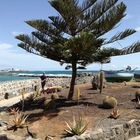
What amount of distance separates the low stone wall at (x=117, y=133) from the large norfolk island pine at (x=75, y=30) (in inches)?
190

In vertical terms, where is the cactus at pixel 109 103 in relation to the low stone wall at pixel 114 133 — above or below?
above

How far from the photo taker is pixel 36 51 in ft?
62.8

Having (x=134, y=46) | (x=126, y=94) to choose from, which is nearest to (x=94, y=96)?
(x=126, y=94)

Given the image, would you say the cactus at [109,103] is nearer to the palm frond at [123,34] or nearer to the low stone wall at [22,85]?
the palm frond at [123,34]

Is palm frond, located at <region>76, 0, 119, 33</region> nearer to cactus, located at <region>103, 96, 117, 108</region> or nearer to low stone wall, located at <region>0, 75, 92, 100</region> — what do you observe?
cactus, located at <region>103, 96, 117, 108</region>

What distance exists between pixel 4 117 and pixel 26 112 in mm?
1093

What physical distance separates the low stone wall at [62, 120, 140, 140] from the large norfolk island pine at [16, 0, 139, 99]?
4824 millimetres

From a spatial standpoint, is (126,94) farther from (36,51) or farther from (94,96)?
(36,51)

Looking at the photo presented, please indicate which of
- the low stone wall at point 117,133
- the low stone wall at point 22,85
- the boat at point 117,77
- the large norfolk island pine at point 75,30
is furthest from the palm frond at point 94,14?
the boat at point 117,77

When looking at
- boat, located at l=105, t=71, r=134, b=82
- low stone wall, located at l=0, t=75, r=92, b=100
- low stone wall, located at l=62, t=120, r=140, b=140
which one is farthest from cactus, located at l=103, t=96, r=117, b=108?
boat, located at l=105, t=71, r=134, b=82

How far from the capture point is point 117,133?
1316 cm

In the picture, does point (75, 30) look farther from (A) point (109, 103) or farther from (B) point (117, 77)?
(B) point (117, 77)

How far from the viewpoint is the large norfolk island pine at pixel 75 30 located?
17969 mm

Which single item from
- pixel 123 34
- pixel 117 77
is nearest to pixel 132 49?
pixel 123 34
